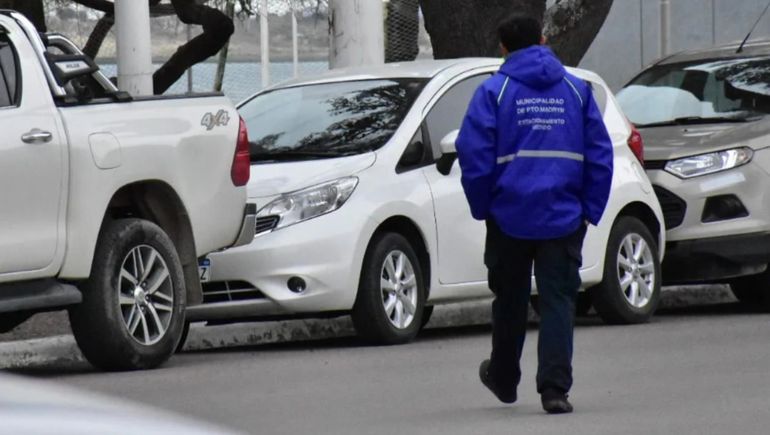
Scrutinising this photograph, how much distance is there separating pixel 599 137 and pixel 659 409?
116 cm

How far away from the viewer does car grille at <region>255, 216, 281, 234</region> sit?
1008cm

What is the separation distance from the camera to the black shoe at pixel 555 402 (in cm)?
731

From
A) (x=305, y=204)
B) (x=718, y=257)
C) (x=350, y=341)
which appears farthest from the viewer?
(x=718, y=257)

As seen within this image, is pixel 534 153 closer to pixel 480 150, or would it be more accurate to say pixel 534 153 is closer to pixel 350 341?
pixel 480 150

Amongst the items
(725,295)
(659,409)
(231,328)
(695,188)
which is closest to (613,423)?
(659,409)

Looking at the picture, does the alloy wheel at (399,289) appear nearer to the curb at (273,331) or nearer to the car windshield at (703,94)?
the curb at (273,331)

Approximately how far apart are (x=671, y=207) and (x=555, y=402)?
5351mm

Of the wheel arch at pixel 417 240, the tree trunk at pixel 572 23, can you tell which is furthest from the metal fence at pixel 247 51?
the wheel arch at pixel 417 240

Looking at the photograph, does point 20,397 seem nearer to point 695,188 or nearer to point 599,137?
point 599,137

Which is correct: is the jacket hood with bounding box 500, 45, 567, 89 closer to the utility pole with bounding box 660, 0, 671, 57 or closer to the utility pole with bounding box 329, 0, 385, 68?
the utility pole with bounding box 329, 0, 385, 68

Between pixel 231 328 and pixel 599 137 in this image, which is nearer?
pixel 599 137

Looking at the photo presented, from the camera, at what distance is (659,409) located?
7.42 m

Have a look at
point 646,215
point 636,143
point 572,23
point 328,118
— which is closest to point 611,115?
point 636,143

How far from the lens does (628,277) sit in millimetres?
11664
